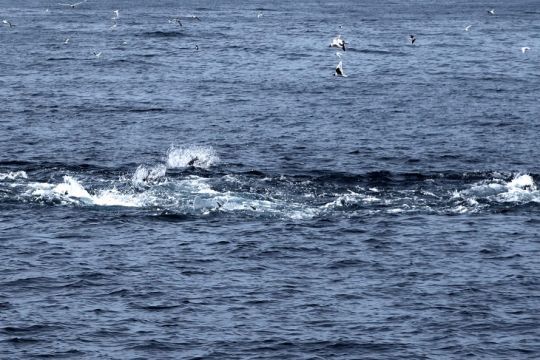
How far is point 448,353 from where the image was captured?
51562 mm

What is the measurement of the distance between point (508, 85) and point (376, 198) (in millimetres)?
57410

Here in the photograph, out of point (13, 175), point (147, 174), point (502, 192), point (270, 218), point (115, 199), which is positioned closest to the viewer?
point (270, 218)

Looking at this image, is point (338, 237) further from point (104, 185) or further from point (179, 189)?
point (104, 185)

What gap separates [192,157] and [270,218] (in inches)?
755

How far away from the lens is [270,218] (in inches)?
2827

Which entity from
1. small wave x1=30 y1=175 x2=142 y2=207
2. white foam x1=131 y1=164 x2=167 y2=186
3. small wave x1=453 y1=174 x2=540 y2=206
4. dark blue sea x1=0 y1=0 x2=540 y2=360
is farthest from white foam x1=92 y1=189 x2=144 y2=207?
small wave x1=453 y1=174 x2=540 y2=206

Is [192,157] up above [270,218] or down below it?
above

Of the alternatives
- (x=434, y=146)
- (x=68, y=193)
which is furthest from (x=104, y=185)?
(x=434, y=146)

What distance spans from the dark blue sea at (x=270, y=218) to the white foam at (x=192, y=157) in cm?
33

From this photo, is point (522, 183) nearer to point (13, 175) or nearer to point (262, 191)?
point (262, 191)

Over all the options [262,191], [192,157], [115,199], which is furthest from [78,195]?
[192,157]

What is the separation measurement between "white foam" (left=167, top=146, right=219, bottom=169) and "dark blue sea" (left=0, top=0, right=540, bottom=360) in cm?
33

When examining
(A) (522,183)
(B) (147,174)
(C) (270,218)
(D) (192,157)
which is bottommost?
(C) (270,218)

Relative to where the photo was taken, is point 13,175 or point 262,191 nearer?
point 262,191
